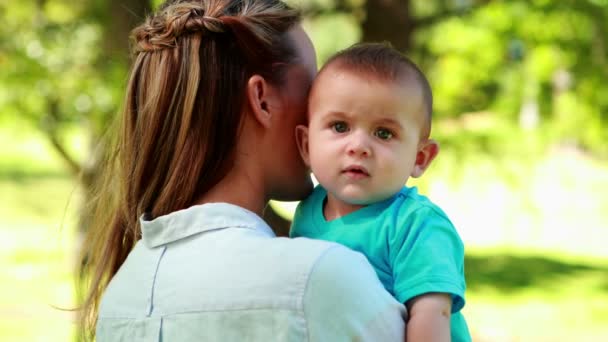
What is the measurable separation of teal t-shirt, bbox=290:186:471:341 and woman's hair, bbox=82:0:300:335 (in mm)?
216

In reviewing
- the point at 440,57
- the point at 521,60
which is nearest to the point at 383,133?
the point at 521,60

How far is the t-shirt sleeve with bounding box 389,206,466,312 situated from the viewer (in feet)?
4.59

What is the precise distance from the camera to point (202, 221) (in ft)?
4.83

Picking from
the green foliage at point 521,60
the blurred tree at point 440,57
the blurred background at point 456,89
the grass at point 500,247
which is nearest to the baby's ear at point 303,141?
the blurred background at point 456,89

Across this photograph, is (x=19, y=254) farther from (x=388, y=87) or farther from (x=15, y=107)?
(x=388, y=87)

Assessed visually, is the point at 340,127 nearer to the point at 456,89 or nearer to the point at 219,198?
the point at 219,198

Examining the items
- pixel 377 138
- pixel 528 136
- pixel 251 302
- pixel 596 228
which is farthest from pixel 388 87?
pixel 596 228

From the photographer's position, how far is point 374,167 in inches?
58.9

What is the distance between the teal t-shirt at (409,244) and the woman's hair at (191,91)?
0.22 meters

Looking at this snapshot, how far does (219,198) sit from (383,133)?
260 millimetres

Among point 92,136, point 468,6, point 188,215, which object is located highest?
point 188,215

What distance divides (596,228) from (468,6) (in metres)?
7.52

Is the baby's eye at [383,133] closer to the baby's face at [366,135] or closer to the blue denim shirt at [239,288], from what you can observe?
the baby's face at [366,135]

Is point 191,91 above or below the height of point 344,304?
above
